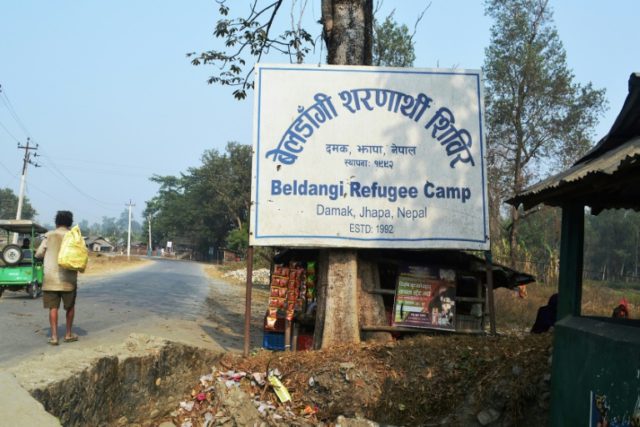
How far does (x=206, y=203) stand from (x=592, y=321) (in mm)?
81489

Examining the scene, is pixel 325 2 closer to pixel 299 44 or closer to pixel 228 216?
pixel 299 44

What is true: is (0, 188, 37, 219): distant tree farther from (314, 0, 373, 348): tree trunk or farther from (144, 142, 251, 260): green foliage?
(314, 0, 373, 348): tree trunk

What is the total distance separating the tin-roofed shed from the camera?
11.7ft

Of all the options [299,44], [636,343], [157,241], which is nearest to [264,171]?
[636,343]

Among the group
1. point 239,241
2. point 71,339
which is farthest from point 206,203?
point 71,339

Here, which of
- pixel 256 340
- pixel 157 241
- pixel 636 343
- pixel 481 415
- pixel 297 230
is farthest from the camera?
pixel 157 241

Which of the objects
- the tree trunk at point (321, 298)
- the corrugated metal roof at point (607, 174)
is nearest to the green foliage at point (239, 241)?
the tree trunk at point (321, 298)

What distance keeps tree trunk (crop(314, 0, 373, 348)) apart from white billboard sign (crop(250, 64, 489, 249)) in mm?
377

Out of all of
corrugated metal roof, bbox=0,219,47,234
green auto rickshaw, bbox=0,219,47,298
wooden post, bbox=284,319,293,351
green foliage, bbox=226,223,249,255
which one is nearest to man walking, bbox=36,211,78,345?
wooden post, bbox=284,319,293,351

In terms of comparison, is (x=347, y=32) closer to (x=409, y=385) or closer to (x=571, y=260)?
(x=571, y=260)

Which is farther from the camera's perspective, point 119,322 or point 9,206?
point 9,206

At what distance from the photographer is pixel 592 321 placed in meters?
4.43

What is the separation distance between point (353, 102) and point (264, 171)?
55.9 inches

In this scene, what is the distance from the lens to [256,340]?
10266 mm
